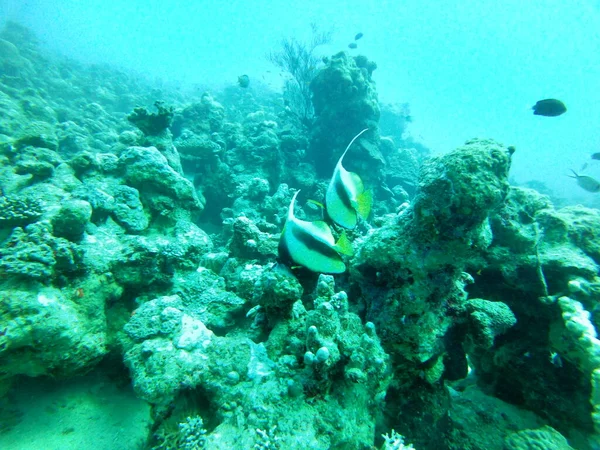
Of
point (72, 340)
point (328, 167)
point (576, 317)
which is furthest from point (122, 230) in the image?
point (328, 167)

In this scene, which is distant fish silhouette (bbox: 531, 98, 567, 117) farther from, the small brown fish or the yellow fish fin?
the yellow fish fin

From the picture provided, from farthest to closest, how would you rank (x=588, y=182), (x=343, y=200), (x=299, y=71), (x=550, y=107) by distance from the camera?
(x=299, y=71), (x=588, y=182), (x=550, y=107), (x=343, y=200)

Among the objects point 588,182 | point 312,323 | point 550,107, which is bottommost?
point 312,323

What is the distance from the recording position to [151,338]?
7.83 ft

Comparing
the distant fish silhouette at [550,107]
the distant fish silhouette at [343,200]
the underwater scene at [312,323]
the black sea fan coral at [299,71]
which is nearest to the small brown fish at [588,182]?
the distant fish silhouette at [550,107]

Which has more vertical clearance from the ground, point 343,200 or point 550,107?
point 550,107

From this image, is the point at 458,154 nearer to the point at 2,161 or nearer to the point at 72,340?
the point at 72,340

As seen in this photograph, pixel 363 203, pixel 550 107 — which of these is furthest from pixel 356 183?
pixel 550 107


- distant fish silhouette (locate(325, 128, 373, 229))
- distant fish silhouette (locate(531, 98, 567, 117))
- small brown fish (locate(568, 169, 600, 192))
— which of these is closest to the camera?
distant fish silhouette (locate(325, 128, 373, 229))

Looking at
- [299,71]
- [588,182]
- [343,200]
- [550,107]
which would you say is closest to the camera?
[343,200]

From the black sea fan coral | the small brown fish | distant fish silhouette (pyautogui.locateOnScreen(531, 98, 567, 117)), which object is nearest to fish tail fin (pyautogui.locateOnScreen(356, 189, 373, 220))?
distant fish silhouette (pyautogui.locateOnScreen(531, 98, 567, 117))

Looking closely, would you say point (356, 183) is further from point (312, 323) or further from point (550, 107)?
point (550, 107)

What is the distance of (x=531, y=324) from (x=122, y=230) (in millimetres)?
5020

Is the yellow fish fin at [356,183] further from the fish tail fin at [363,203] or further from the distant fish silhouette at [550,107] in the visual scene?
the distant fish silhouette at [550,107]
